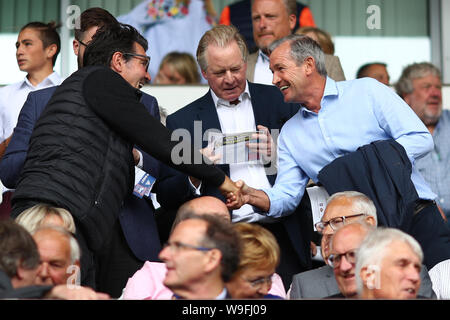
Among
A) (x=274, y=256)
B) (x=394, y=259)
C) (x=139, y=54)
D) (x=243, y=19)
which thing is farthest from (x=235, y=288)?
(x=243, y=19)

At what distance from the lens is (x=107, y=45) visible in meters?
4.21

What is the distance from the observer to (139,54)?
4.27 meters

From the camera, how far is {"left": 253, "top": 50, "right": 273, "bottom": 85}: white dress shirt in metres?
5.77

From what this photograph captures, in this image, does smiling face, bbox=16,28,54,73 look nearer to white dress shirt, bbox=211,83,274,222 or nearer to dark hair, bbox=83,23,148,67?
white dress shirt, bbox=211,83,274,222

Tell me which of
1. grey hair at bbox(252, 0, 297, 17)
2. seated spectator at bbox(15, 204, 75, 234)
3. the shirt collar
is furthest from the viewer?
grey hair at bbox(252, 0, 297, 17)

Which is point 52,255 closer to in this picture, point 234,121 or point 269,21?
point 234,121

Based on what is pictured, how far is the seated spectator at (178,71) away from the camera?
687 cm

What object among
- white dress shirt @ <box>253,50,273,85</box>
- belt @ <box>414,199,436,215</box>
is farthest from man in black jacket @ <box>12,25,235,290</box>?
white dress shirt @ <box>253,50,273,85</box>

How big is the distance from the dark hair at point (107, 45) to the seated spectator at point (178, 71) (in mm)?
2564

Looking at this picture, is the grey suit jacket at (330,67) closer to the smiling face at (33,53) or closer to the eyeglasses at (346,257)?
the smiling face at (33,53)

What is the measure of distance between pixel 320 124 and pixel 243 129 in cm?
43

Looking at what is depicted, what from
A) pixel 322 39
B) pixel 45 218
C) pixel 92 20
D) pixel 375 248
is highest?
pixel 92 20

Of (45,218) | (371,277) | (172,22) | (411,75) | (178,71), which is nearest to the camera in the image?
(371,277)

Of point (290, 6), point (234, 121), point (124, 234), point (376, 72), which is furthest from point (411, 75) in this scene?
point (124, 234)
